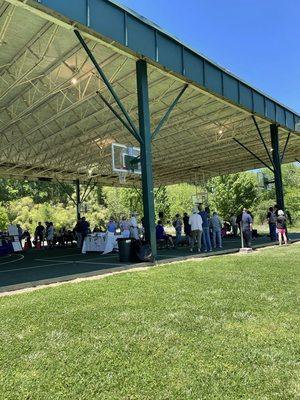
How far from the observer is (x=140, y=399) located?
2.91m

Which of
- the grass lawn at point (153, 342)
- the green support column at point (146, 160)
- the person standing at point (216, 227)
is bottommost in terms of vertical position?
the grass lawn at point (153, 342)

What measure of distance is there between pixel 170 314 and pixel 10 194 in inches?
2285

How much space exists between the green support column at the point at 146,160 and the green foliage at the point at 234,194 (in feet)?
122

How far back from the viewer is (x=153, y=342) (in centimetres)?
417

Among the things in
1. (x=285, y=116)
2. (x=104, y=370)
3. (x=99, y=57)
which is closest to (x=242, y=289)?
(x=104, y=370)

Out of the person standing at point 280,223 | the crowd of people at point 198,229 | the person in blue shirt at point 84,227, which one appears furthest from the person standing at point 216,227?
the person in blue shirt at point 84,227

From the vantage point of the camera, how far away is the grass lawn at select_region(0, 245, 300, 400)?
122 inches

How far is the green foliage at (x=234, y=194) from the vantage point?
4831 cm

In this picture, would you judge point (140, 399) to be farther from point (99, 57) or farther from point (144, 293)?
point (99, 57)

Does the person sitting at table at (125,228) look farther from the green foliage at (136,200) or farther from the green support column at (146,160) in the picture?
the green foliage at (136,200)

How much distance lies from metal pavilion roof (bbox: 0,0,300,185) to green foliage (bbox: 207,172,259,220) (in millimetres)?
17656

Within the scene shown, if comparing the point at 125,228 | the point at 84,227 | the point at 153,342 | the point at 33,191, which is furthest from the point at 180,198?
the point at 153,342

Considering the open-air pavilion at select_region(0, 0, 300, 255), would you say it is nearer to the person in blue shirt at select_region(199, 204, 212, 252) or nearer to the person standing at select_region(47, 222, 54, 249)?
the person in blue shirt at select_region(199, 204, 212, 252)

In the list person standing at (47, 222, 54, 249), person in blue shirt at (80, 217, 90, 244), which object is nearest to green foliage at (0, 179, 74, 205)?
person standing at (47, 222, 54, 249)
